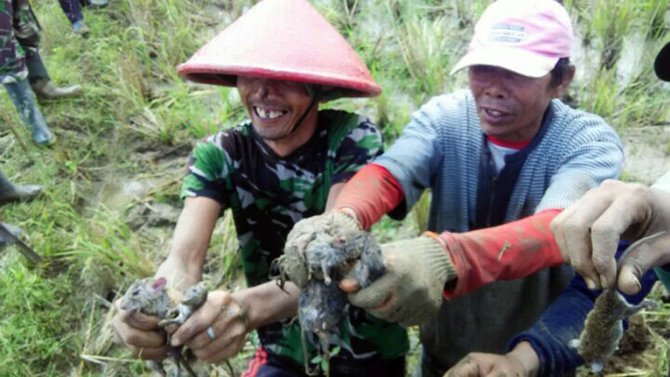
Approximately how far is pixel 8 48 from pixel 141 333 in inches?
116

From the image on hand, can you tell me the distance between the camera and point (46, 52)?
4.82 m

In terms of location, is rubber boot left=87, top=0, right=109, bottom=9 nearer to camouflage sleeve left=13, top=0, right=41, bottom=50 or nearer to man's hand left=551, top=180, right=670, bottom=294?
camouflage sleeve left=13, top=0, right=41, bottom=50

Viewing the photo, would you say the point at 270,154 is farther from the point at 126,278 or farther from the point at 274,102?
the point at 126,278

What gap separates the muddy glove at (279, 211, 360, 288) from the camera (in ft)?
3.89

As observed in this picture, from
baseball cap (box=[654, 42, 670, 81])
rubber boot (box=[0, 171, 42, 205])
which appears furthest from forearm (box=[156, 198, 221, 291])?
rubber boot (box=[0, 171, 42, 205])

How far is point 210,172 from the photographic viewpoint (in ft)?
5.78

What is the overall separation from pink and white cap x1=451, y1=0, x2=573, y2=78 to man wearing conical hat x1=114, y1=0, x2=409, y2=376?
1.21ft

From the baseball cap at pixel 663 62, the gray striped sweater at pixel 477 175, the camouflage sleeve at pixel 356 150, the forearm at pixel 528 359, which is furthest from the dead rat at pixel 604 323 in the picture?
the camouflage sleeve at pixel 356 150

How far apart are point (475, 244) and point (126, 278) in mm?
2104

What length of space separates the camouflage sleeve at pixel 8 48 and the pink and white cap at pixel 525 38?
123 inches

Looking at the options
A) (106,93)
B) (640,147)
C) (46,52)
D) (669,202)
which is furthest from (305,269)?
(46,52)

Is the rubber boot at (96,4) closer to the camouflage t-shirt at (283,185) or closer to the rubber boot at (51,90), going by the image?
the rubber boot at (51,90)

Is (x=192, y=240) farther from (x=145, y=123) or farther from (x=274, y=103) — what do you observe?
(x=145, y=123)

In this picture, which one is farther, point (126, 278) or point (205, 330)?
point (126, 278)
